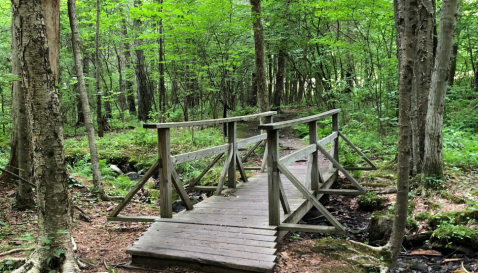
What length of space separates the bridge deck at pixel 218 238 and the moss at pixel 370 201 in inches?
67.1

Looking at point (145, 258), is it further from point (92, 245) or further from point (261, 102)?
point (261, 102)

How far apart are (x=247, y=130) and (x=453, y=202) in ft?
40.4

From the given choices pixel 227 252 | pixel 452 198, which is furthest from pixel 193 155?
pixel 452 198

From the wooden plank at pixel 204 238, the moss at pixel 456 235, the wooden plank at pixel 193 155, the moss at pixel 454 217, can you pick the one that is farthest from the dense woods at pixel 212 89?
the wooden plank at pixel 193 155

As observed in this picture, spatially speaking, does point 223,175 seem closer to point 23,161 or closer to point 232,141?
point 232,141

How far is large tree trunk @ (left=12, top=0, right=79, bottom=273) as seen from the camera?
3.26 m

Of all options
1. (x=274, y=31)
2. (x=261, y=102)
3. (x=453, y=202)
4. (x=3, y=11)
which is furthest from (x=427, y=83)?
(x=3, y=11)

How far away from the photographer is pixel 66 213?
3.64m

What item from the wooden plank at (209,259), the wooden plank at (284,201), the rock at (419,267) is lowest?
the rock at (419,267)

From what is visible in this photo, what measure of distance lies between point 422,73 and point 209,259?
6.26 meters

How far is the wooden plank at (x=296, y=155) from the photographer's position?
197 inches

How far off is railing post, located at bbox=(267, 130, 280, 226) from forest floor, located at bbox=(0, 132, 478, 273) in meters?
0.48

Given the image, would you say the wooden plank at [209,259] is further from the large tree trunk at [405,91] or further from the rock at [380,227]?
the rock at [380,227]

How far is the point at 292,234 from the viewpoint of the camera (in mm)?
5562
